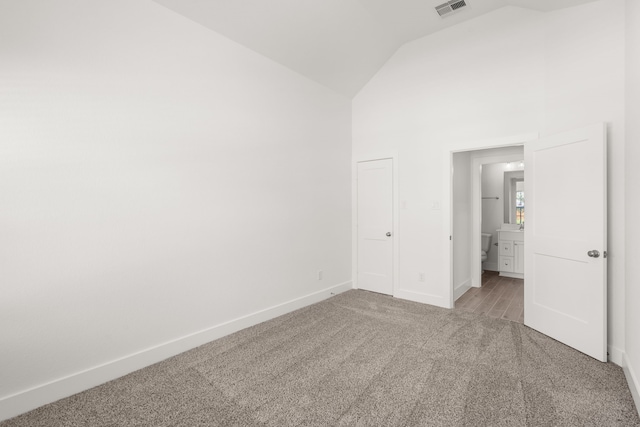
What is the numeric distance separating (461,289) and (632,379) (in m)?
2.38

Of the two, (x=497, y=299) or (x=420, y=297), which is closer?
(x=420, y=297)

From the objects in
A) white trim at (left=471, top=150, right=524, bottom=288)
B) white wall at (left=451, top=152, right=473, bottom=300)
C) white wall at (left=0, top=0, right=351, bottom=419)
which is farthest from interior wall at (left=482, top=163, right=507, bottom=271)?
white wall at (left=0, top=0, right=351, bottom=419)

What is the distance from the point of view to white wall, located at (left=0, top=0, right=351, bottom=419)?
6.47 ft

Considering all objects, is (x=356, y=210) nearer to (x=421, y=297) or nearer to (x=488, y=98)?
(x=421, y=297)

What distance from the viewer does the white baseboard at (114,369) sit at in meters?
1.94

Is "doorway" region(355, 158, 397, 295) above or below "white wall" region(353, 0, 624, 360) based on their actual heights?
below

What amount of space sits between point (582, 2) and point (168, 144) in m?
4.07

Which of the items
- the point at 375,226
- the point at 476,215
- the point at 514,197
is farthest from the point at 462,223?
the point at 514,197

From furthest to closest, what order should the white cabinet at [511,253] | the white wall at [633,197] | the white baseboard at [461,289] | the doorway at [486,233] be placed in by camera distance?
the white cabinet at [511,253], the white baseboard at [461,289], the doorway at [486,233], the white wall at [633,197]

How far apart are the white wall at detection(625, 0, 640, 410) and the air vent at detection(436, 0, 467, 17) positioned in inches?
56.9

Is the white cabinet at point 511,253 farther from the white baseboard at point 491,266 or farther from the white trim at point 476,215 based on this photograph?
the white trim at point 476,215

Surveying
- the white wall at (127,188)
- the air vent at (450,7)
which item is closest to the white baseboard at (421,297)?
the white wall at (127,188)

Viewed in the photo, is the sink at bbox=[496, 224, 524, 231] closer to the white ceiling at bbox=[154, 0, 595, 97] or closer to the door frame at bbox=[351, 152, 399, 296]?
the door frame at bbox=[351, 152, 399, 296]

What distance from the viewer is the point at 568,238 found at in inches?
110
